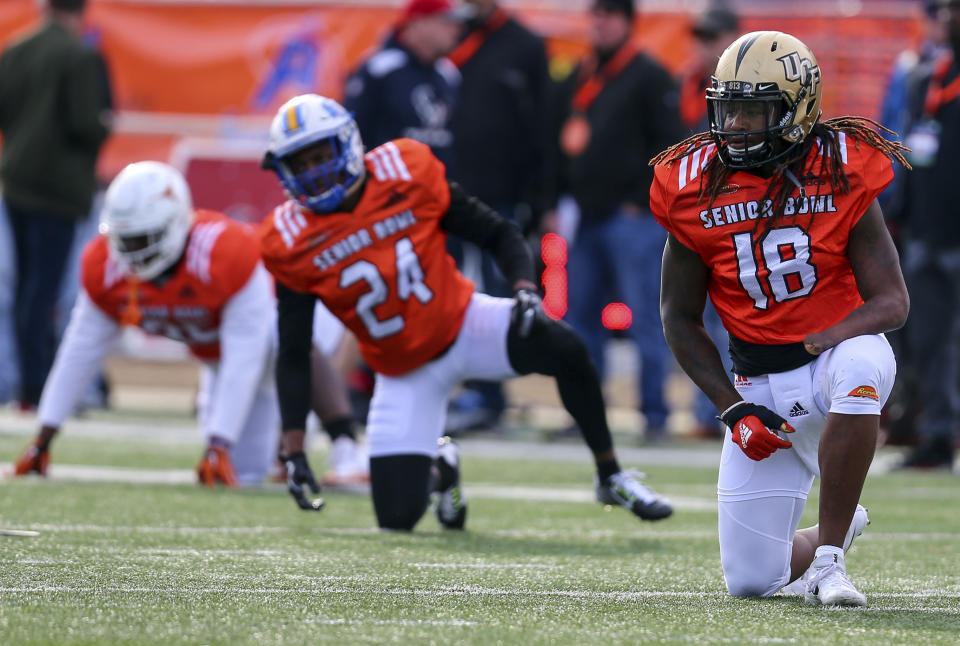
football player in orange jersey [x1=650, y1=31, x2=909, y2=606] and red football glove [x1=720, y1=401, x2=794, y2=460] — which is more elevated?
football player in orange jersey [x1=650, y1=31, x2=909, y2=606]

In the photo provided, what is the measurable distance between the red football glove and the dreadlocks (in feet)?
1.58

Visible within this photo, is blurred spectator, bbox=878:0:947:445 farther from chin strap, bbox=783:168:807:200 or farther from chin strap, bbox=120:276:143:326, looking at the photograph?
chin strap, bbox=783:168:807:200

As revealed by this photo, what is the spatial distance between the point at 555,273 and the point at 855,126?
6779 millimetres

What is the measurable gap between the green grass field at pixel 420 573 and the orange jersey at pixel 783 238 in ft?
2.31

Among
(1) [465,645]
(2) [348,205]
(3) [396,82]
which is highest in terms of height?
(3) [396,82]

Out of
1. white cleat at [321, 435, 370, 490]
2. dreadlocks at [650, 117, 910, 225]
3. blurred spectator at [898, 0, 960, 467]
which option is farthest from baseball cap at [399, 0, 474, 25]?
dreadlocks at [650, 117, 910, 225]

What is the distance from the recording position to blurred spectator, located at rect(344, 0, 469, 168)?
28.0 ft

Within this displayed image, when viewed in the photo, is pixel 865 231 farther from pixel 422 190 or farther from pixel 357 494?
pixel 357 494

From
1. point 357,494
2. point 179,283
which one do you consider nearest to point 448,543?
point 357,494

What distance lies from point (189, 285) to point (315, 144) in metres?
1.52

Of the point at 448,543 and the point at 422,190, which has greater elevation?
the point at 422,190

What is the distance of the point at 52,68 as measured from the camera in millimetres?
9242

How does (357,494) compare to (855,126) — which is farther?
(357,494)

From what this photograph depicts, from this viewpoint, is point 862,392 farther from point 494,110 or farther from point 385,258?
point 494,110
